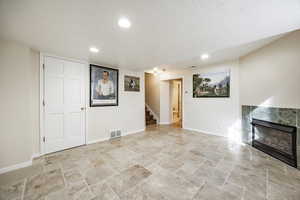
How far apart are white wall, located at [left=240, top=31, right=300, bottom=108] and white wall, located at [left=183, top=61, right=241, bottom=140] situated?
1.38 ft

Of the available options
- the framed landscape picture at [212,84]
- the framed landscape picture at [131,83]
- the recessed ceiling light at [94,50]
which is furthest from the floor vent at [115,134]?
the framed landscape picture at [212,84]

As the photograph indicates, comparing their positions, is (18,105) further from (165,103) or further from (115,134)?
(165,103)

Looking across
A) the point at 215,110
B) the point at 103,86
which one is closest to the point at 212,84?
the point at 215,110

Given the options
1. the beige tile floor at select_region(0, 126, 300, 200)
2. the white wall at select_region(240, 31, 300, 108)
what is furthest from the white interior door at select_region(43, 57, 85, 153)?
the white wall at select_region(240, 31, 300, 108)

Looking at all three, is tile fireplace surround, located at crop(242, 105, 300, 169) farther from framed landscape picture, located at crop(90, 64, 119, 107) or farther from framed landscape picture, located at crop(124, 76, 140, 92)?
framed landscape picture, located at crop(90, 64, 119, 107)

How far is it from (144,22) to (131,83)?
2972mm

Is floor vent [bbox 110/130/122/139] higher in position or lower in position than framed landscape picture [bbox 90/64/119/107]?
lower

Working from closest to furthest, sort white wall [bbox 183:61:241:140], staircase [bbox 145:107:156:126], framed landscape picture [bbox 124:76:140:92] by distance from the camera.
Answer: white wall [bbox 183:61:241:140] → framed landscape picture [bbox 124:76:140:92] → staircase [bbox 145:107:156:126]

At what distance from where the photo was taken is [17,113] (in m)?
2.24

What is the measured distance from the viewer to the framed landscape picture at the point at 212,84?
3887mm

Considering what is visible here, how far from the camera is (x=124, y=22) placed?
167cm

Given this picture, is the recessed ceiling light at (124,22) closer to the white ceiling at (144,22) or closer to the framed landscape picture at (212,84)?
the white ceiling at (144,22)

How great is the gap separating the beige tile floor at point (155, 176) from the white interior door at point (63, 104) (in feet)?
1.20

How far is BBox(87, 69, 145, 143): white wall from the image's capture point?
141 inches
